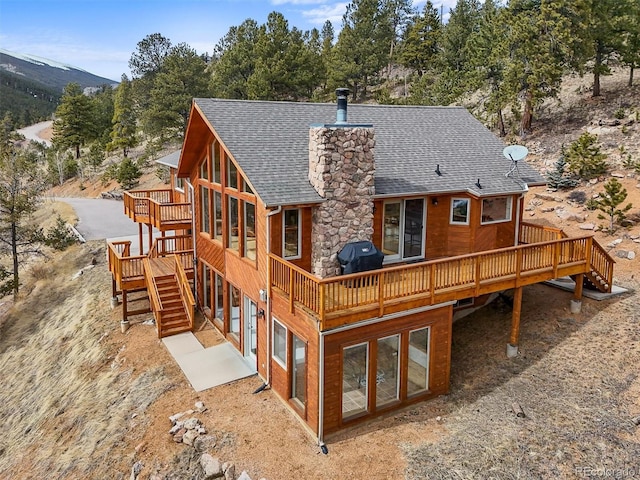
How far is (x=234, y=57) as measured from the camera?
48.5 meters

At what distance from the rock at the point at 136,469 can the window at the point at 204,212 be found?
784cm

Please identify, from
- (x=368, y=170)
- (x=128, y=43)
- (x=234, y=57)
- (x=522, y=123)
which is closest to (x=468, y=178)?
(x=368, y=170)

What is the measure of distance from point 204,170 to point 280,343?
7190 mm

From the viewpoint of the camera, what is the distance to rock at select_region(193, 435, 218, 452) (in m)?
10.7

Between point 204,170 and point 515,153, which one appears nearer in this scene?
point 515,153

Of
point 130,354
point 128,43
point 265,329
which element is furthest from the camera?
point 128,43

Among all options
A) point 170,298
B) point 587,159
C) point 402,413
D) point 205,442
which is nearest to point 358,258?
point 402,413

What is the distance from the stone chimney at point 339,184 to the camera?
40.0ft

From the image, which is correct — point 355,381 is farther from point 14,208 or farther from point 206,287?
point 14,208

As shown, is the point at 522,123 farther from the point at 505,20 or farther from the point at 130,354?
the point at 130,354

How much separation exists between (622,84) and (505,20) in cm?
954

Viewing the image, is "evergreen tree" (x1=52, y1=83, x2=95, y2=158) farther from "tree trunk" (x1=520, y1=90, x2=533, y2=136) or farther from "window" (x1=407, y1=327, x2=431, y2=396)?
"window" (x1=407, y1=327, x2=431, y2=396)

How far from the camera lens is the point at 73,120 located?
211 feet

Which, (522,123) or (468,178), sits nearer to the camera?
(468,178)
